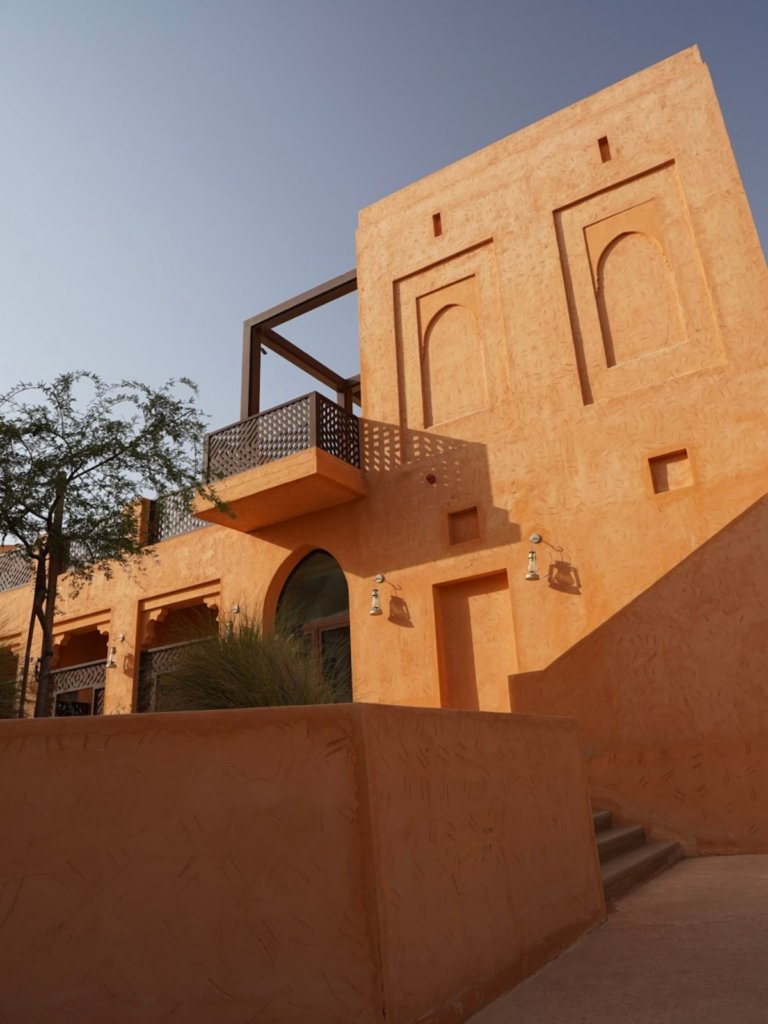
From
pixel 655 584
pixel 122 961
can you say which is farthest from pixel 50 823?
pixel 655 584

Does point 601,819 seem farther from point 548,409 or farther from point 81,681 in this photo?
point 81,681

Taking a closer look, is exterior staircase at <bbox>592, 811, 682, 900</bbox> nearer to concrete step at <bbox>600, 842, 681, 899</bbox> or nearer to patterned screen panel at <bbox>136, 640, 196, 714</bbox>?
concrete step at <bbox>600, 842, 681, 899</bbox>

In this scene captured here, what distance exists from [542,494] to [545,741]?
4.90m

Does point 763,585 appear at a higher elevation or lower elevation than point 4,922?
higher

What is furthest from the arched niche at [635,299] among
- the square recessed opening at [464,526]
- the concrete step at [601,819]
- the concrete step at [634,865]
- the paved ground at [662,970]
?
the paved ground at [662,970]

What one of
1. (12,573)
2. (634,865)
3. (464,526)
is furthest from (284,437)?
(12,573)

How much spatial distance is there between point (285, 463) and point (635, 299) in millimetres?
4929

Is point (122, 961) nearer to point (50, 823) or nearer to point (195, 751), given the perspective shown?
point (50, 823)

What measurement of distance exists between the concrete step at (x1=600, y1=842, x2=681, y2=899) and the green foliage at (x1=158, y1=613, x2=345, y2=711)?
275cm

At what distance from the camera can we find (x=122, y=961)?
2.55 metres

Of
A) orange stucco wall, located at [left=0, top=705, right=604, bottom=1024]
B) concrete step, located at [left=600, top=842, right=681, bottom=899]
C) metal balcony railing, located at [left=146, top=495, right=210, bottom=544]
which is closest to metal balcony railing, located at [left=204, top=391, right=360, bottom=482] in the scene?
metal balcony railing, located at [left=146, top=495, right=210, bottom=544]

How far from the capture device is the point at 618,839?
19.1 feet

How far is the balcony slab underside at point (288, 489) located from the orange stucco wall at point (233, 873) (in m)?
6.72

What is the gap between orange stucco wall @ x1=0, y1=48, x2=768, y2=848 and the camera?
7.85 m
